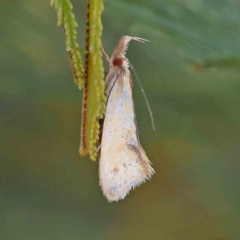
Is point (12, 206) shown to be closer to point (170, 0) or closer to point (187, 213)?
point (187, 213)

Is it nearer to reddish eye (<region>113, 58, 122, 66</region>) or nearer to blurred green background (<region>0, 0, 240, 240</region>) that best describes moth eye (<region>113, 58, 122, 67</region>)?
reddish eye (<region>113, 58, 122, 66</region>)

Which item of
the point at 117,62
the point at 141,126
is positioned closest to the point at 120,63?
the point at 117,62

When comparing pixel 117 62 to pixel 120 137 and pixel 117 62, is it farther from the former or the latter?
pixel 120 137

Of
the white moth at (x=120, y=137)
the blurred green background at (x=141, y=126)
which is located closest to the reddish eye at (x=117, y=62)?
the white moth at (x=120, y=137)

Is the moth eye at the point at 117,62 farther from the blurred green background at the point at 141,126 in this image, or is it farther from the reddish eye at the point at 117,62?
the blurred green background at the point at 141,126

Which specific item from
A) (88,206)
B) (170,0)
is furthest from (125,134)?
(170,0)
